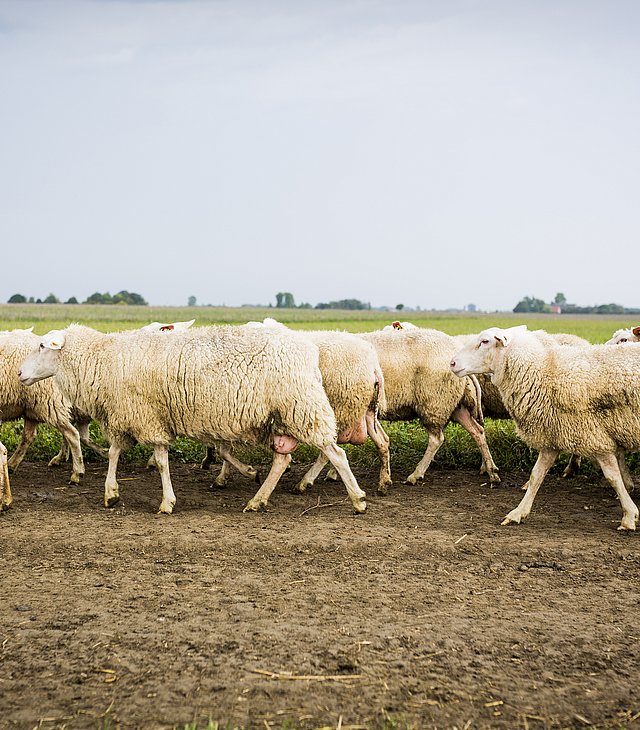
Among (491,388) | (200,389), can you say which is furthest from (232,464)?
(491,388)

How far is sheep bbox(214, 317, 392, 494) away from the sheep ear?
2.19 meters

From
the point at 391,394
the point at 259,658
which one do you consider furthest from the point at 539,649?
the point at 391,394

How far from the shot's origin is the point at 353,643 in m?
4.84

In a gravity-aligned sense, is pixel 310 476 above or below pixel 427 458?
below

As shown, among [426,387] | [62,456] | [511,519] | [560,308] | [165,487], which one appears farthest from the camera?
[560,308]

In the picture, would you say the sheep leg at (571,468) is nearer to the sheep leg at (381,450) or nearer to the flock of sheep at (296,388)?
the flock of sheep at (296,388)

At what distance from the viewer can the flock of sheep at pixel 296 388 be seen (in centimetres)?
746

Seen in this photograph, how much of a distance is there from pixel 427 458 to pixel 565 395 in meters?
2.50

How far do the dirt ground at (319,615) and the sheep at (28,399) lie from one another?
115 cm

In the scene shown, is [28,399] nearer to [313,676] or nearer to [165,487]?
[165,487]

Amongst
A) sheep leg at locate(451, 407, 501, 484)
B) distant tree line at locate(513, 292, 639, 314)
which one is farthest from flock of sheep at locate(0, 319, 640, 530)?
distant tree line at locate(513, 292, 639, 314)

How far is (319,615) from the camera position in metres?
5.30

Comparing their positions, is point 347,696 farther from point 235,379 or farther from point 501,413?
point 501,413

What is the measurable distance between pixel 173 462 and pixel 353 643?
6306 millimetres
